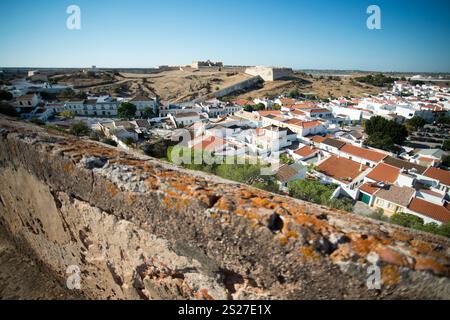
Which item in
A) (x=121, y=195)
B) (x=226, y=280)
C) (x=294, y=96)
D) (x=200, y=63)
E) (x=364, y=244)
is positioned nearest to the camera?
(x=364, y=244)

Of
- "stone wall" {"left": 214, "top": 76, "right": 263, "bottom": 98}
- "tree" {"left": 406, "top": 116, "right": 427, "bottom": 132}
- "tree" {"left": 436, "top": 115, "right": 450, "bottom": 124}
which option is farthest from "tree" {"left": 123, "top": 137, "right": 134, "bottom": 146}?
"tree" {"left": 436, "top": 115, "right": 450, "bottom": 124}

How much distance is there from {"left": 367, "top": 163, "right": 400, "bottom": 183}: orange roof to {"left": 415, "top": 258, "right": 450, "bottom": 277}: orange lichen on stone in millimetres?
22808

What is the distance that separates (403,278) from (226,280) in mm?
2080

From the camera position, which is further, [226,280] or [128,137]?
[128,137]

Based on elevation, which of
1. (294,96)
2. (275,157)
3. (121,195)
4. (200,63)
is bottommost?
(275,157)

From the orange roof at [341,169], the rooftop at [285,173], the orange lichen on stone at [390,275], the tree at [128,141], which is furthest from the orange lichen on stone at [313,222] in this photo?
the tree at [128,141]

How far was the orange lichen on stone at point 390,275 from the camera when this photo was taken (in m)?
2.41

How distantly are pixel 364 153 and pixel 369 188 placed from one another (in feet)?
26.0

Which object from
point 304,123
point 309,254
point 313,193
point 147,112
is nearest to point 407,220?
point 313,193

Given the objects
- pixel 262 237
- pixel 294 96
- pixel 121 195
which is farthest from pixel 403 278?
pixel 294 96

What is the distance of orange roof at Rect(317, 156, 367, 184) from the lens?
2281 centimetres

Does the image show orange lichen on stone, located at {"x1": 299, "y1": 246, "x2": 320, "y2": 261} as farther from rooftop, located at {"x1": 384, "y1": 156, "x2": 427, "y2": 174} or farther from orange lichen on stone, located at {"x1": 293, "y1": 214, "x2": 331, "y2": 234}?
rooftop, located at {"x1": 384, "y1": 156, "x2": 427, "y2": 174}

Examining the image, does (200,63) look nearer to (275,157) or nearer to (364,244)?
(275,157)

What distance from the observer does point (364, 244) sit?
8.44 ft
